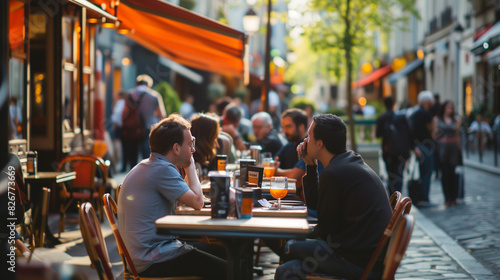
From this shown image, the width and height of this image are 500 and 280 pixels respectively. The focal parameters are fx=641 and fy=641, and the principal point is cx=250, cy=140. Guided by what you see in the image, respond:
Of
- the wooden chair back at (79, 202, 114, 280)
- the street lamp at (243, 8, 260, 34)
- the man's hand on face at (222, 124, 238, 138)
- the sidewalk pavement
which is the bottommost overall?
the sidewalk pavement

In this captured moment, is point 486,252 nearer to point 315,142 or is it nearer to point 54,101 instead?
point 315,142

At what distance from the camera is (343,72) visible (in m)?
21.1

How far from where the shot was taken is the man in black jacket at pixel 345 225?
12.1 feet

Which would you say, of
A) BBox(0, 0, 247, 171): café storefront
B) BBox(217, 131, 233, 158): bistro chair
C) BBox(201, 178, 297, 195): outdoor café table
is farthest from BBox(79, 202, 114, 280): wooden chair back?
BBox(217, 131, 233, 158): bistro chair

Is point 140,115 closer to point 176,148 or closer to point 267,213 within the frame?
point 176,148

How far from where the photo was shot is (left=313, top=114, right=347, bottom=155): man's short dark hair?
4055 mm

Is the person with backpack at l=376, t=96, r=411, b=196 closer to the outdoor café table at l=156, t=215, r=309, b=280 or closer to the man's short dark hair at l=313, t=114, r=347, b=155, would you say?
the man's short dark hair at l=313, t=114, r=347, b=155

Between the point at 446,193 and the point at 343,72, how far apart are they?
10.8 metres

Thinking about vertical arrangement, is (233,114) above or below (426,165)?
above

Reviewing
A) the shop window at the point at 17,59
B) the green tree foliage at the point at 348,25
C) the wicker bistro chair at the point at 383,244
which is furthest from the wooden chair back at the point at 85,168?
the green tree foliage at the point at 348,25

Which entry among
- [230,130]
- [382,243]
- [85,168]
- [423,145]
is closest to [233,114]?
[230,130]

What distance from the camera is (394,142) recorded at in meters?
10.6

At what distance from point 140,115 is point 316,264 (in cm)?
923

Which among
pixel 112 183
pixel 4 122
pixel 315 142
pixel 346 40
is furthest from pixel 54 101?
pixel 346 40
